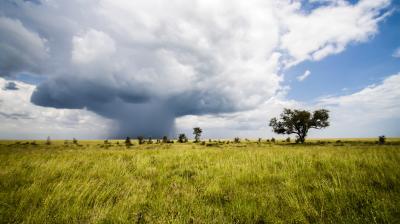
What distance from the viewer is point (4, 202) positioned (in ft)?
12.7

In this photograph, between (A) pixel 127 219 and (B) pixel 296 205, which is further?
(B) pixel 296 205

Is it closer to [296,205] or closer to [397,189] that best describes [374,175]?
[397,189]

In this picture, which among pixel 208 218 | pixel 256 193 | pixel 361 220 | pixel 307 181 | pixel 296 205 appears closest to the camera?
pixel 361 220

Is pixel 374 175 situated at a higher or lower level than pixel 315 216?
higher

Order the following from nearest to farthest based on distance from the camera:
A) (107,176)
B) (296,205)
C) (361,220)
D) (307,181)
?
(361,220), (296,205), (307,181), (107,176)

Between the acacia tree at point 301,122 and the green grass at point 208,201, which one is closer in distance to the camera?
the green grass at point 208,201

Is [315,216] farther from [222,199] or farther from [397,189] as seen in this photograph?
[397,189]

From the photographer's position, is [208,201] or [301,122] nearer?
[208,201]

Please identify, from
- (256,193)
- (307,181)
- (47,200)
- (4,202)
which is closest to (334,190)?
(307,181)

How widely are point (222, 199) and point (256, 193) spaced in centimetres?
84

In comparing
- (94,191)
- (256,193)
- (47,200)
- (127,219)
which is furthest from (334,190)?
(47,200)

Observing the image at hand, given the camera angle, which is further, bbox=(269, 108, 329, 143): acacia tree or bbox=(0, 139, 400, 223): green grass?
bbox=(269, 108, 329, 143): acacia tree

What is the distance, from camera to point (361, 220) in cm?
316

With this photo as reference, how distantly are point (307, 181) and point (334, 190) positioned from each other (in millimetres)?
1181
